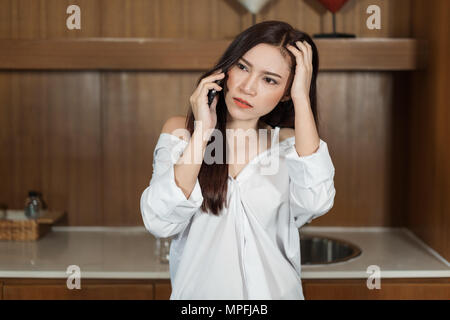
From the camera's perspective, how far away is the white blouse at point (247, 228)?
4.18 ft

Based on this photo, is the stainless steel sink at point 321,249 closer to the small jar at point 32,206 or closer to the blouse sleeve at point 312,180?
the blouse sleeve at point 312,180

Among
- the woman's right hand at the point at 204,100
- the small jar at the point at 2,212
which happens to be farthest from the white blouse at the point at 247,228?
the small jar at the point at 2,212

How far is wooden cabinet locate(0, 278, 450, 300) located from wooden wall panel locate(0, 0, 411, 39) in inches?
40.4

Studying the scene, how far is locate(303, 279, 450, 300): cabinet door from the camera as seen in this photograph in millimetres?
1795

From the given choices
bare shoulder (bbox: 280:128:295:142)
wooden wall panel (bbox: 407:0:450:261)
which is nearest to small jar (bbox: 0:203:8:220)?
bare shoulder (bbox: 280:128:295:142)

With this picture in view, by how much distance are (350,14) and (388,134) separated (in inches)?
20.8

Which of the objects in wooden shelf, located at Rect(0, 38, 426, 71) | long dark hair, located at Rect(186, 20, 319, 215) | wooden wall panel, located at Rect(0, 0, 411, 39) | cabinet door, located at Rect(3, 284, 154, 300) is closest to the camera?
long dark hair, located at Rect(186, 20, 319, 215)

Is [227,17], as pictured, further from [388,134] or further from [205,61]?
[388,134]

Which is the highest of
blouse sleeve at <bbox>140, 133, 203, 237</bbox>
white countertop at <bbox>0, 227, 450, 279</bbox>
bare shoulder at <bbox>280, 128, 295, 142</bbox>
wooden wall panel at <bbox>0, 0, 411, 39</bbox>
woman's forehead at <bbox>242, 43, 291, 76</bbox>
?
wooden wall panel at <bbox>0, 0, 411, 39</bbox>

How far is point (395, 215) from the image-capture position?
2408mm

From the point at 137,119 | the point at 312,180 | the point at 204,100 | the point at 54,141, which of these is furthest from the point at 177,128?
the point at 54,141

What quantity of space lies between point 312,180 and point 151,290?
30.6 inches

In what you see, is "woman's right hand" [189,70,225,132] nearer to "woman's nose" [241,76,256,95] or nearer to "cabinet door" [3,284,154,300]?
"woman's nose" [241,76,256,95]
